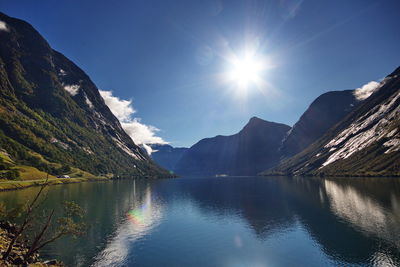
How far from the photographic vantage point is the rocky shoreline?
31766mm

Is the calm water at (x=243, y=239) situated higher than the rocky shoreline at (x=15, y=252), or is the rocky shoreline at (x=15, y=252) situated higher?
the rocky shoreline at (x=15, y=252)

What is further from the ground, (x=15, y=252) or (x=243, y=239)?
(x=15, y=252)

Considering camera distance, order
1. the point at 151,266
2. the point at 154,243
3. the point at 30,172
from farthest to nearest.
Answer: the point at 30,172 → the point at 154,243 → the point at 151,266

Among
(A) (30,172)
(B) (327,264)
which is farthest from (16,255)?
(A) (30,172)

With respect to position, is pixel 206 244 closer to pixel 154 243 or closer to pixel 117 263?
pixel 154 243

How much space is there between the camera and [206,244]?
177 feet

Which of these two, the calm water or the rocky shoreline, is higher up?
the rocky shoreline

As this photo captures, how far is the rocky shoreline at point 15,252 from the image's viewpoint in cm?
3177

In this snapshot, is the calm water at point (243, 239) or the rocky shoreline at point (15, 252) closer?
the rocky shoreline at point (15, 252)

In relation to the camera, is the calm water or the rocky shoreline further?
the calm water

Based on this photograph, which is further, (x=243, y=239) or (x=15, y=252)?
(x=243, y=239)

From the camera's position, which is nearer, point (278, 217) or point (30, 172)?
point (278, 217)

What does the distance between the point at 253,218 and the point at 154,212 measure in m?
38.2

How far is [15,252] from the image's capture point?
1382 inches
